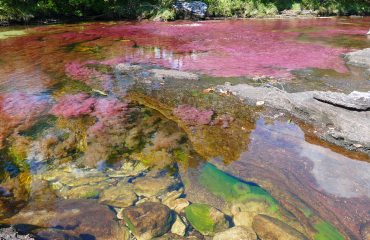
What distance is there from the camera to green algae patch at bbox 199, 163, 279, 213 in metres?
5.13

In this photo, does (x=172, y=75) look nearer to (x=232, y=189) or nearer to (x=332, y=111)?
(x=332, y=111)

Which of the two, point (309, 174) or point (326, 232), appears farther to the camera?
point (309, 174)

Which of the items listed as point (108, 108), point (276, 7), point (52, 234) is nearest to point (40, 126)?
point (108, 108)

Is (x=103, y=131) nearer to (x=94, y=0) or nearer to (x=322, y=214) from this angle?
(x=322, y=214)

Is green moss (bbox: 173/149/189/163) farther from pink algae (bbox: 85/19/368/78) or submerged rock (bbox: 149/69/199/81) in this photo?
pink algae (bbox: 85/19/368/78)

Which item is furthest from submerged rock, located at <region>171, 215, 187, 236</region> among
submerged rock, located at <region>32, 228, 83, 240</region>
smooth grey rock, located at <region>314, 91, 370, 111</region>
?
smooth grey rock, located at <region>314, 91, 370, 111</region>

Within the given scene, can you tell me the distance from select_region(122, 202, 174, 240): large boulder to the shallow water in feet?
1.01

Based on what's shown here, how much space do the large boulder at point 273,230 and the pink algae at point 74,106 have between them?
5430 millimetres

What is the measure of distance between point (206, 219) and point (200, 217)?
100 millimetres

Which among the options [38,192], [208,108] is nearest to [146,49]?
[208,108]

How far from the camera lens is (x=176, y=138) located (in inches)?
277

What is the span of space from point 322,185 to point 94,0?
25.2m

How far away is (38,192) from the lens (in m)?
5.38

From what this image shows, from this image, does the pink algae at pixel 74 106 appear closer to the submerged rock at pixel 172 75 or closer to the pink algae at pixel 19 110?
the pink algae at pixel 19 110
